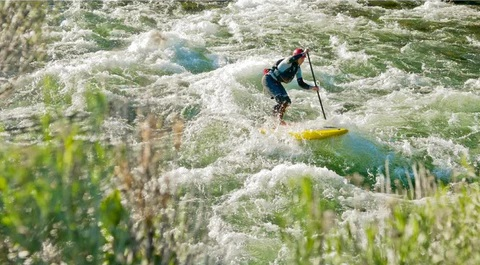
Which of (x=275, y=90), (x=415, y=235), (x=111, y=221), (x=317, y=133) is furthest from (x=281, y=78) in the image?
(x=111, y=221)

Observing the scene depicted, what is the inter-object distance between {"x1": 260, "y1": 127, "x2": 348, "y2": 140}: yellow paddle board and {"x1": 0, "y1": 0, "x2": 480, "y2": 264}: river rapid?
0.12 metres

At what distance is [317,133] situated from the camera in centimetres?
994

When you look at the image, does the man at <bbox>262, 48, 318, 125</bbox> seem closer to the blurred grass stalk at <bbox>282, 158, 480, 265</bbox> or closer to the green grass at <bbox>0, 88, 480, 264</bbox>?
the blurred grass stalk at <bbox>282, 158, 480, 265</bbox>

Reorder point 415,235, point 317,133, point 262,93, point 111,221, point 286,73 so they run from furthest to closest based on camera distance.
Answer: point 262,93, point 286,73, point 317,133, point 415,235, point 111,221

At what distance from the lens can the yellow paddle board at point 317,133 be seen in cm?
988

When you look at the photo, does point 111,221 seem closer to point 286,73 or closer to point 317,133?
point 317,133

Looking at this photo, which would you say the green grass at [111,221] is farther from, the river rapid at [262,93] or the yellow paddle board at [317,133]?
the yellow paddle board at [317,133]

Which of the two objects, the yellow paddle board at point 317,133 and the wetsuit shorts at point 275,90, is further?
the wetsuit shorts at point 275,90

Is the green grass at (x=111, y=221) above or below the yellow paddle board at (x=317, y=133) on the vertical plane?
above

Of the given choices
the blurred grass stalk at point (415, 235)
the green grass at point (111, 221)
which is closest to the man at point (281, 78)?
the blurred grass stalk at point (415, 235)

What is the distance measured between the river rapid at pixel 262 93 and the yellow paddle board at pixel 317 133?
12 centimetres

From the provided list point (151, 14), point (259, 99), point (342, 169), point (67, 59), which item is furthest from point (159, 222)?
point (151, 14)

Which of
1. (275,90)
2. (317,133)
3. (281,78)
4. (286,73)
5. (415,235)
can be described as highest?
(415,235)

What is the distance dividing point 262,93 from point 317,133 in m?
2.55
